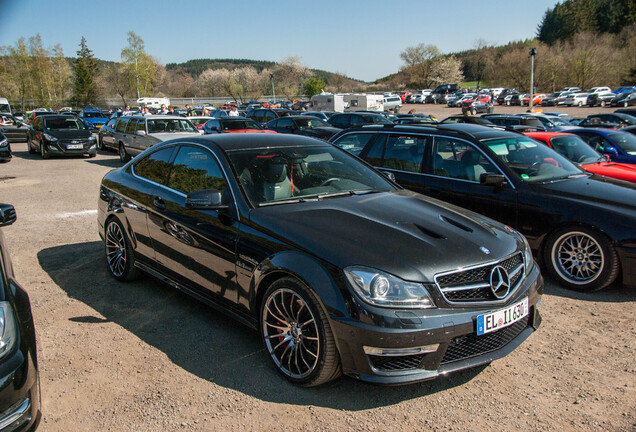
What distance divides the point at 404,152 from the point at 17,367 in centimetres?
524

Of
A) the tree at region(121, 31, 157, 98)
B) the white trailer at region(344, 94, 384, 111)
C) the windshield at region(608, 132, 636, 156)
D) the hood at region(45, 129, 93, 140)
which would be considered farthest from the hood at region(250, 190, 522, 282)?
the tree at region(121, 31, 157, 98)

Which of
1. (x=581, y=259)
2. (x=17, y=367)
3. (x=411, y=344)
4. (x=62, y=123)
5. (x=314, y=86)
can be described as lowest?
(x=581, y=259)

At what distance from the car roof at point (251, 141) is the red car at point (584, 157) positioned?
16.4ft

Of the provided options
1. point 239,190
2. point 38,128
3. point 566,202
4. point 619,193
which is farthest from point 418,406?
point 38,128

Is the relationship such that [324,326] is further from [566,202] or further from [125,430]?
[566,202]

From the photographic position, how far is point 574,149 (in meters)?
7.85

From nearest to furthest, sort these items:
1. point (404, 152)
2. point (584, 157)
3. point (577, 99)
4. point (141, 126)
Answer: point (404, 152) → point (584, 157) → point (141, 126) → point (577, 99)

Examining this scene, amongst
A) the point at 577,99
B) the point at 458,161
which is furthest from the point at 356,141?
the point at 577,99

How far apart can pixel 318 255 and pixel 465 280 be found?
92 cm

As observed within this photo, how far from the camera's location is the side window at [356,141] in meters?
7.06

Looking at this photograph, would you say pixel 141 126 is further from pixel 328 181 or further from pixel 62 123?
pixel 328 181

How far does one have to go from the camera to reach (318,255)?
3002 mm

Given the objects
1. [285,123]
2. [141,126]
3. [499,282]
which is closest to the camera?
[499,282]

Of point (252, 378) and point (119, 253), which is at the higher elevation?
point (119, 253)
